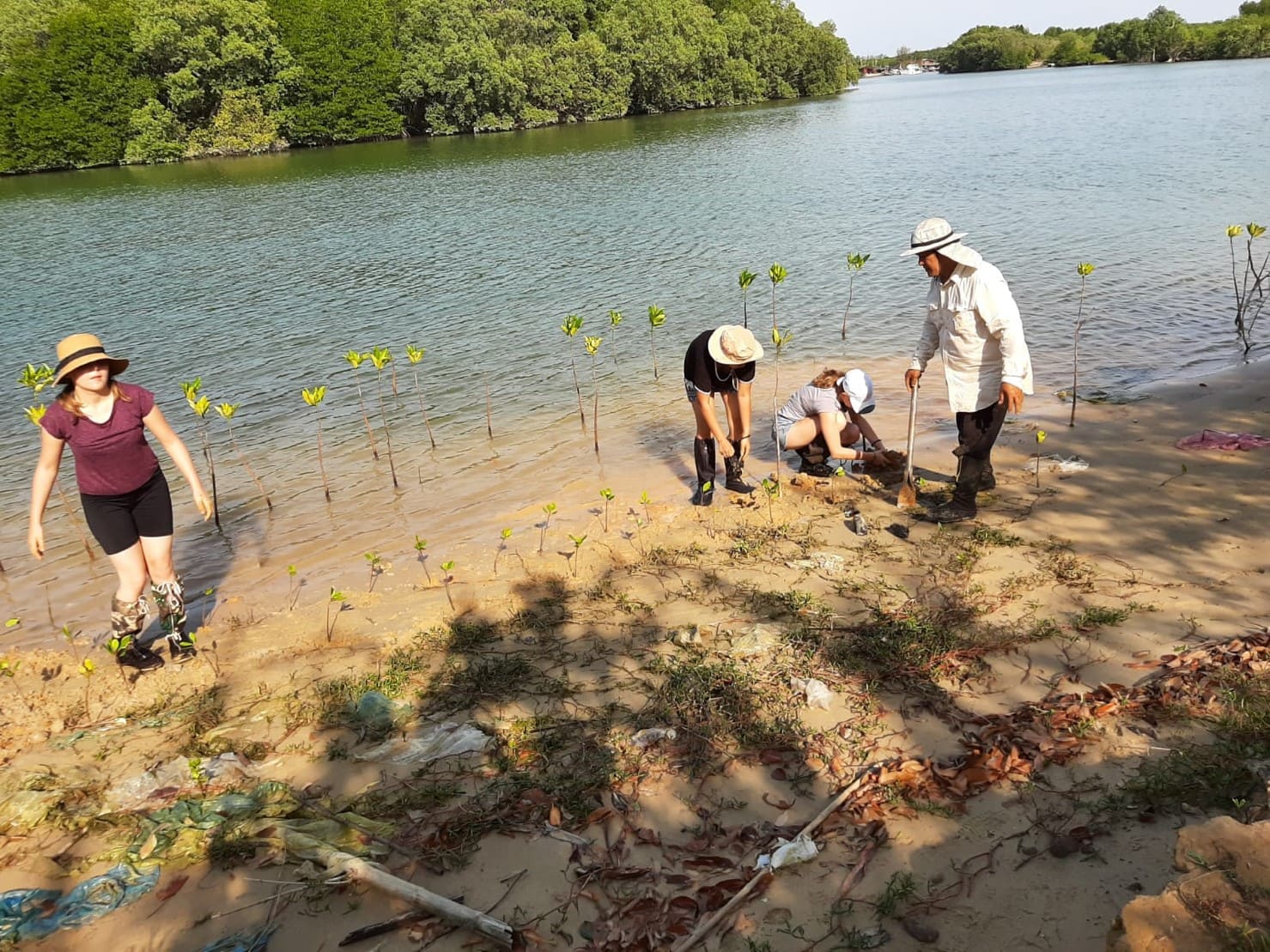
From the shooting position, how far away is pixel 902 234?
61.0ft

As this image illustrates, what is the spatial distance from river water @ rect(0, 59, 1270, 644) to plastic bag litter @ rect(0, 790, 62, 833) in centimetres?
285

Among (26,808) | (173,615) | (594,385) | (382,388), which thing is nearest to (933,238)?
(173,615)

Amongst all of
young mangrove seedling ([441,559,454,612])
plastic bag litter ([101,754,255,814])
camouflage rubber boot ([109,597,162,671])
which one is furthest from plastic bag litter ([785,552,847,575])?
camouflage rubber boot ([109,597,162,671])

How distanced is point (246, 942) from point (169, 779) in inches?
53.9

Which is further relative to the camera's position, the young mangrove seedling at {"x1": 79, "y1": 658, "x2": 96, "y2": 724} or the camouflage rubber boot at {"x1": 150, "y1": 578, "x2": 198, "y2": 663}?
the camouflage rubber boot at {"x1": 150, "y1": 578, "x2": 198, "y2": 663}

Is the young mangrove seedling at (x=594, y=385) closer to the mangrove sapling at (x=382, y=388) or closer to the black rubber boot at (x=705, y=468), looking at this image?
the black rubber boot at (x=705, y=468)

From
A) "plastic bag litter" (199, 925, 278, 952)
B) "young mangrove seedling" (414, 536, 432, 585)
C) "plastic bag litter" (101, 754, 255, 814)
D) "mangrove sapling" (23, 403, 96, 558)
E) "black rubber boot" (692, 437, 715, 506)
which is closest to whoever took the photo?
"plastic bag litter" (199, 925, 278, 952)

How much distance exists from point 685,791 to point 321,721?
82.3 inches

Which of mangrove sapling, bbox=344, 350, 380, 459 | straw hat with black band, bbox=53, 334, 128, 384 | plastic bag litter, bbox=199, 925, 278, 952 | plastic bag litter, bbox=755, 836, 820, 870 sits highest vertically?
straw hat with black band, bbox=53, 334, 128, 384

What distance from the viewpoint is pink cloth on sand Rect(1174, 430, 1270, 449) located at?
696 cm

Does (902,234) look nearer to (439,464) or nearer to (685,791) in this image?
(439,464)

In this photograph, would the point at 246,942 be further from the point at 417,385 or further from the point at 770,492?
the point at 417,385

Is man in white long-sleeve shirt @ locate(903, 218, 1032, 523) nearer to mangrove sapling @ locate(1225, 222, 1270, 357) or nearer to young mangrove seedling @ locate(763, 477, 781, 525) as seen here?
young mangrove seedling @ locate(763, 477, 781, 525)

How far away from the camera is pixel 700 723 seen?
4.02m
